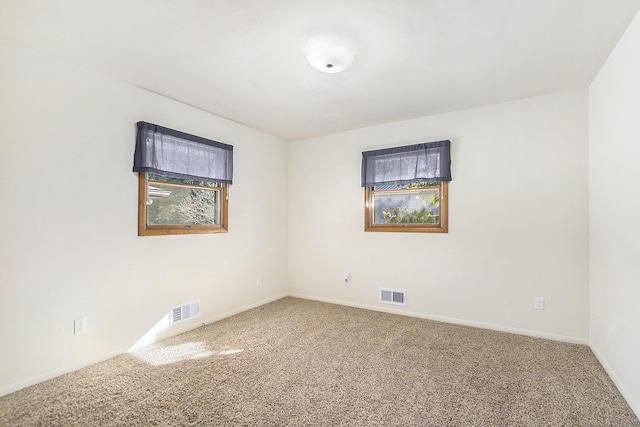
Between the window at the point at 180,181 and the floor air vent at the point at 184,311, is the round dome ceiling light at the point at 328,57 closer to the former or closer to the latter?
the window at the point at 180,181

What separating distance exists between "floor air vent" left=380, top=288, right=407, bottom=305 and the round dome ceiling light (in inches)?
107

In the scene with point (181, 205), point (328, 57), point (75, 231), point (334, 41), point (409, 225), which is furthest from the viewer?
point (409, 225)

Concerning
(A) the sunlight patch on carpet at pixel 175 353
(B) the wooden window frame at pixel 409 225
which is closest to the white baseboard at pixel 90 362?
(A) the sunlight patch on carpet at pixel 175 353

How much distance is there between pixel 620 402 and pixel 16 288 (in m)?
4.18

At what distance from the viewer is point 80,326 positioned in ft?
8.20

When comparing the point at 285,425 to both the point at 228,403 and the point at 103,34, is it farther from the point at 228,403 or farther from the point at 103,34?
the point at 103,34

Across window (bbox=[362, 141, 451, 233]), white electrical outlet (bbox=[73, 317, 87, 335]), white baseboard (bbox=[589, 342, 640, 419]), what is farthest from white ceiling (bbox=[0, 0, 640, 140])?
white baseboard (bbox=[589, 342, 640, 419])

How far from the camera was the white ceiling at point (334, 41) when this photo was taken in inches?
72.6

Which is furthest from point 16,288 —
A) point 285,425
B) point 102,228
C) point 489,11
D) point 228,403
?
point 489,11

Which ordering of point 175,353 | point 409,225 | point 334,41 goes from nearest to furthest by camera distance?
point 334,41, point 175,353, point 409,225

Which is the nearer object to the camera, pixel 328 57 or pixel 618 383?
pixel 618 383

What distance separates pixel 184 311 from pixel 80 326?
96 centimetres

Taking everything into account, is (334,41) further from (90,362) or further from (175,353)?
(90,362)

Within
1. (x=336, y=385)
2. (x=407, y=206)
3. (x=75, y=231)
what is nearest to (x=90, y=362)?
(x=75, y=231)
